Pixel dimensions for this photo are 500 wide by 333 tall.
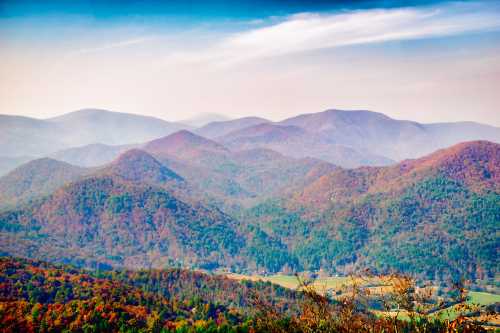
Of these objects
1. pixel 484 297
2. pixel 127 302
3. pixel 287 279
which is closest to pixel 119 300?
pixel 127 302

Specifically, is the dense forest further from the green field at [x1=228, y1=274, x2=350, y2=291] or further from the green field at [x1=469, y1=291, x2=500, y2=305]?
the green field at [x1=469, y1=291, x2=500, y2=305]

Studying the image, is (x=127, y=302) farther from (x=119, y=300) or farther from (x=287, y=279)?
(x=287, y=279)

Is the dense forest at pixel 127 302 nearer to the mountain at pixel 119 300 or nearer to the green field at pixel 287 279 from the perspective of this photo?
the mountain at pixel 119 300

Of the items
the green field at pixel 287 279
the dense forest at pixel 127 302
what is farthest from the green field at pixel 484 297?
the green field at pixel 287 279

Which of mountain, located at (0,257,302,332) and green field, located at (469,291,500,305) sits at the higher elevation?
mountain, located at (0,257,302,332)

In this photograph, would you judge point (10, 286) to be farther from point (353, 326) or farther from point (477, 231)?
point (477, 231)

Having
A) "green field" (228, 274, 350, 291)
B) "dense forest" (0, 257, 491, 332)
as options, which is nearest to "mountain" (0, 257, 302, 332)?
"dense forest" (0, 257, 491, 332)

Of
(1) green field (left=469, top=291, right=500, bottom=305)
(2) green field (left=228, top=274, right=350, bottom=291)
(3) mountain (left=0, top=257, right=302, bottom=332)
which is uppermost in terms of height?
(3) mountain (left=0, top=257, right=302, bottom=332)

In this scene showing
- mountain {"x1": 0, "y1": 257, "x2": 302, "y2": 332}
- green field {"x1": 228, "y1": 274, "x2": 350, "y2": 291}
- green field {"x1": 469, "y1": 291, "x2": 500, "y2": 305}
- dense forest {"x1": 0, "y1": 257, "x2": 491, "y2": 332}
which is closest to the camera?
dense forest {"x1": 0, "y1": 257, "x2": 491, "y2": 332}

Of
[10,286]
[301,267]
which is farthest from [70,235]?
[10,286]

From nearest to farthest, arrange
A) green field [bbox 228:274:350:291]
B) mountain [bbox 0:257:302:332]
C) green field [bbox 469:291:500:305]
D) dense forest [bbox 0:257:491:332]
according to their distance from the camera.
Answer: dense forest [bbox 0:257:491:332] < mountain [bbox 0:257:302:332] < green field [bbox 469:291:500:305] < green field [bbox 228:274:350:291]

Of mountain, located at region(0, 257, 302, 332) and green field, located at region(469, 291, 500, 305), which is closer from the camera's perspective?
mountain, located at region(0, 257, 302, 332)
